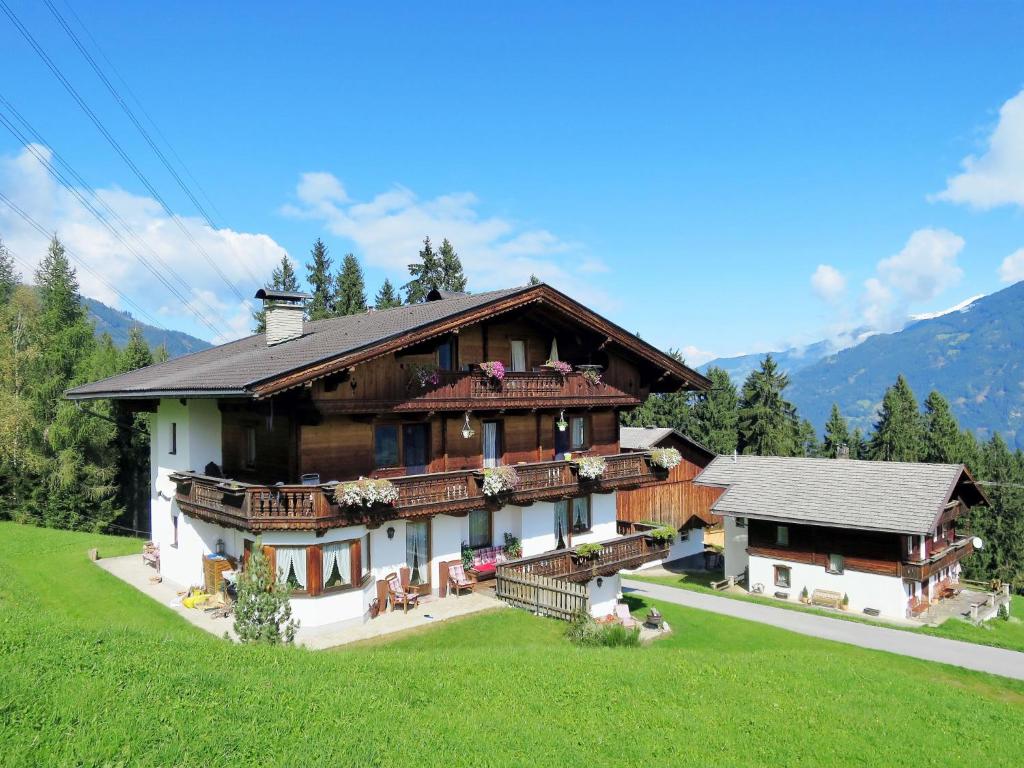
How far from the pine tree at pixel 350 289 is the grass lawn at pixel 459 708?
52.1 m

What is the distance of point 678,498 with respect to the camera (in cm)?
3794

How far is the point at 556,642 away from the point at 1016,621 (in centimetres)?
2553

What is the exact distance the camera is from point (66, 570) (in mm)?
24219

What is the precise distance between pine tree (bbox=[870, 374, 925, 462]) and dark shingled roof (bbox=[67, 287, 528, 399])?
55.0 m

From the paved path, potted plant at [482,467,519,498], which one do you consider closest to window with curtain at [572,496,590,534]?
potted plant at [482,467,519,498]

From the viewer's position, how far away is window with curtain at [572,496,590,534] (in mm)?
25041

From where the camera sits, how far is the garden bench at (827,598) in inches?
1165

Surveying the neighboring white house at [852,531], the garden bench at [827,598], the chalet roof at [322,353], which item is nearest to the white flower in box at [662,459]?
the chalet roof at [322,353]

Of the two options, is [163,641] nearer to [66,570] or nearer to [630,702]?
[630,702]

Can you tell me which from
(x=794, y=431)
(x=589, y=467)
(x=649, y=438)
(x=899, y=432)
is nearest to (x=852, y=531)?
(x=649, y=438)

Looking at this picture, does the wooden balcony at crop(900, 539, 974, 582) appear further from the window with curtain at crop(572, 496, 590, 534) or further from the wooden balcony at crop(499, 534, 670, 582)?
the window with curtain at crop(572, 496, 590, 534)

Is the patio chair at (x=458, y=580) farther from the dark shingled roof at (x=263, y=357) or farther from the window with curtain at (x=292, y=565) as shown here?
the dark shingled roof at (x=263, y=357)

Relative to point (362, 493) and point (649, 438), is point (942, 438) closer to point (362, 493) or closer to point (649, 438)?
point (649, 438)

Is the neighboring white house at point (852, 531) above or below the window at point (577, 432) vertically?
below
